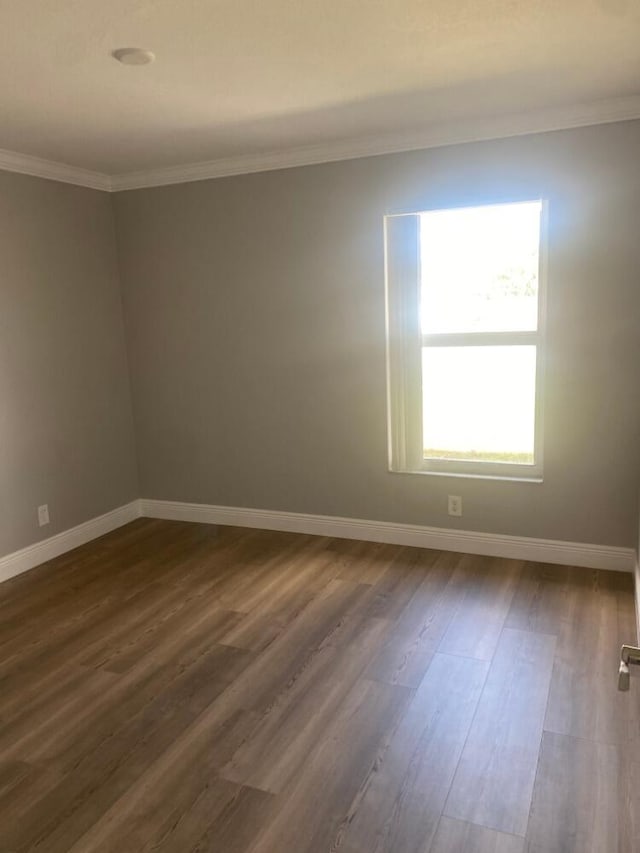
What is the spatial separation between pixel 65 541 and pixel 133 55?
9.29 ft

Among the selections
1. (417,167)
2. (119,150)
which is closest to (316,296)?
(417,167)

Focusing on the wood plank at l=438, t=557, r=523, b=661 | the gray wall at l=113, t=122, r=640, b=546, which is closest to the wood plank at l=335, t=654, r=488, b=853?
the wood plank at l=438, t=557, r=523, b=661

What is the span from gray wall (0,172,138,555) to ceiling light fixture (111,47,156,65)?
1.59 m

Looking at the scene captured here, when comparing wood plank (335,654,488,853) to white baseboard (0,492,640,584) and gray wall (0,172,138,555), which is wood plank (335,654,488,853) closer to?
white baseboard (0,492,640,584)

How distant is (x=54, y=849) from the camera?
1.77m

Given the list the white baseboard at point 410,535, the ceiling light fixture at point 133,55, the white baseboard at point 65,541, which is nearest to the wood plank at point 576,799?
the white baseboard at point 410,535

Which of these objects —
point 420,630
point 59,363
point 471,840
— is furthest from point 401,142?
point 471,840

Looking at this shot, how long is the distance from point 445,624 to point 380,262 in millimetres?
1973

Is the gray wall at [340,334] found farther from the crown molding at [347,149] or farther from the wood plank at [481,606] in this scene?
the wood plank at [481,606]

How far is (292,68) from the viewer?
2.42 metres

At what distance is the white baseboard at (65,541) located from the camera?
3654 mm

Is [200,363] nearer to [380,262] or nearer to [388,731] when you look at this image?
[380,262]

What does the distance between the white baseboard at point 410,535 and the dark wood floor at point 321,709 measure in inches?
4.0

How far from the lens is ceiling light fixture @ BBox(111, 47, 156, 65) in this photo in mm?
2193
